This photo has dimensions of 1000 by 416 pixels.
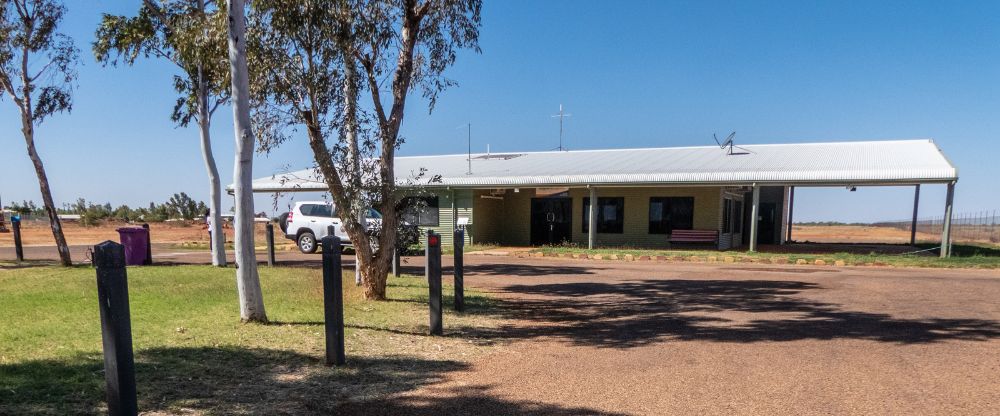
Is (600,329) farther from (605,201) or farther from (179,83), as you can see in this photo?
(605,201)

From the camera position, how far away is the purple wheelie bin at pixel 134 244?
13.4m

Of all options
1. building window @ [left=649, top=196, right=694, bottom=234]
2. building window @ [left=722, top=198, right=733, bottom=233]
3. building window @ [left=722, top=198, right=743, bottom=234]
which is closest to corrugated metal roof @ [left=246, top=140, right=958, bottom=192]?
building window @ [left=649, top=196, right=694, bottom=234]

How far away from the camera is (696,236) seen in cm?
2103

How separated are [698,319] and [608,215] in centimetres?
1561

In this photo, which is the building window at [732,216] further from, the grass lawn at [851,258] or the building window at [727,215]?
the grass lawn at [851,258]

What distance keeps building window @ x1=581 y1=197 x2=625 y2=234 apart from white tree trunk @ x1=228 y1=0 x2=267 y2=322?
17.7m

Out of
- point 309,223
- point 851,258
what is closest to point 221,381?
point 309,223

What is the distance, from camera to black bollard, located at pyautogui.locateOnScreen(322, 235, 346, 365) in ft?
17.1

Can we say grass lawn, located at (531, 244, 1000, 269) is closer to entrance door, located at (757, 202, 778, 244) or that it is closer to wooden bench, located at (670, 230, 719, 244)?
wooden bench, located at (670, 230, 719, 244)

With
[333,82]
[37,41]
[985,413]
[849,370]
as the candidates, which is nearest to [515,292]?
[333,82]

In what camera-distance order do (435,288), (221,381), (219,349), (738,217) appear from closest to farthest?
(221,381)
(219,349)
(435,288)
(738,217)

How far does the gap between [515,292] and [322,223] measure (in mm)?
10616

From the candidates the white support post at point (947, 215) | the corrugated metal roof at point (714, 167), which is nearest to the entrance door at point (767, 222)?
the corrugated metal roof at point (714, 167)

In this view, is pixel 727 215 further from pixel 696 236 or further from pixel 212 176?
pixel 212 176
